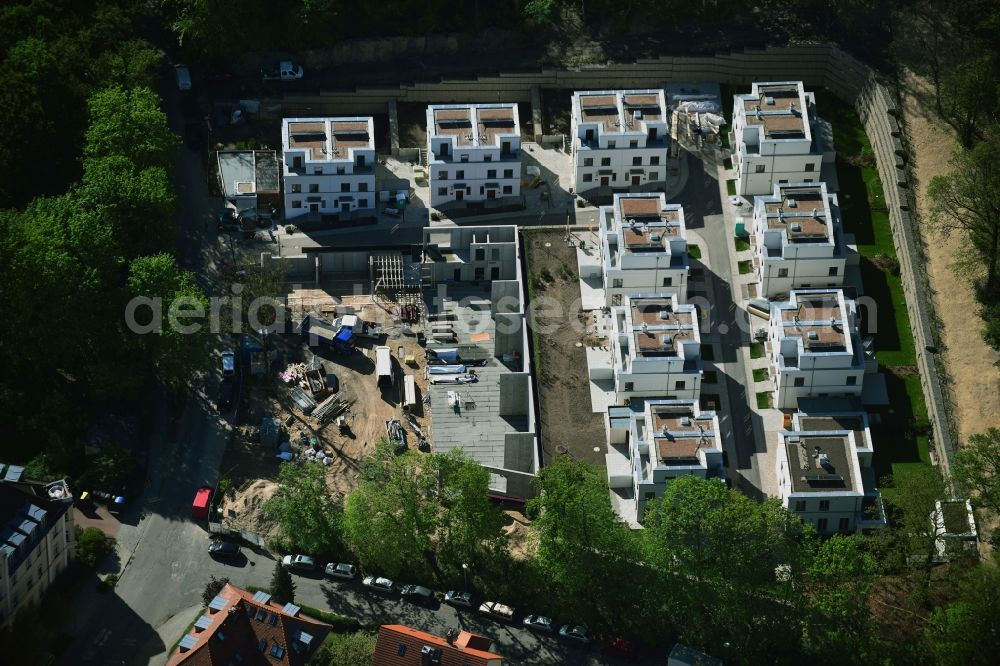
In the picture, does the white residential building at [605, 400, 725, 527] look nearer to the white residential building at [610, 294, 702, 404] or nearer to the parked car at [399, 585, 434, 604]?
the white residential building at [610, 294, 702, 404]

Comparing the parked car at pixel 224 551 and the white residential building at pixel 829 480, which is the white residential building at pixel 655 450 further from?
the parked car at pixel 224 551

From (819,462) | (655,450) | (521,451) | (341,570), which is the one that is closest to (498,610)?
(341,570)

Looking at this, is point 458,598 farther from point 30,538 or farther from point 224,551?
point 30,538

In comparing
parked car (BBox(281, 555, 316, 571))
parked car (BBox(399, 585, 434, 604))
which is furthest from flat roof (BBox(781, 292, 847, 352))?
parked car (BBox(281, 555, 316, 571))

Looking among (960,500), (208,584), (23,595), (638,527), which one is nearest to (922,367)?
(960,500)

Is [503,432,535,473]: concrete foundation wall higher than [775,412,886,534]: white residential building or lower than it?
higher

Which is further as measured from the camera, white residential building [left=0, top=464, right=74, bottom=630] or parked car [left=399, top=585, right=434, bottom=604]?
parked car [left=399, top=585, right=434, bottom=604]

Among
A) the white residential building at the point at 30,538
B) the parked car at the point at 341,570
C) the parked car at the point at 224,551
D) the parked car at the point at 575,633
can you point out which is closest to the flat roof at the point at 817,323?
the parked car at the point at 575,633
